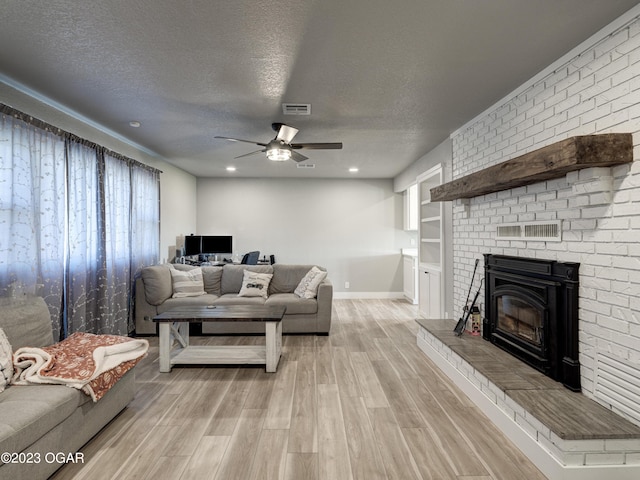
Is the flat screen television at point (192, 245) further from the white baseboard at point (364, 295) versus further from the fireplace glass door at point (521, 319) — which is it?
the fireplace glass door at point (521, 319)

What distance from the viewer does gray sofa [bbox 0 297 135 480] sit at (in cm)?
154

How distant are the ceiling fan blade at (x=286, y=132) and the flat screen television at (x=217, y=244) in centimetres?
351

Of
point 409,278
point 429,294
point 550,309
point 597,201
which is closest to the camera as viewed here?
point 597,201

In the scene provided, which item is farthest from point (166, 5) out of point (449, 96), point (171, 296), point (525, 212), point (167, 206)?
point (167, 206)

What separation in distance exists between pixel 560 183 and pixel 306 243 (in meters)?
5.11

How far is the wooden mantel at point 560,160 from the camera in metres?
1.84

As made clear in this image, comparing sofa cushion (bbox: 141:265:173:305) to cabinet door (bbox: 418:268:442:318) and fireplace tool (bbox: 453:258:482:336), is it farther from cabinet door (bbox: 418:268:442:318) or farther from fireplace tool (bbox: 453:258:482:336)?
cabinet door (bbox: 418:268:442:318)

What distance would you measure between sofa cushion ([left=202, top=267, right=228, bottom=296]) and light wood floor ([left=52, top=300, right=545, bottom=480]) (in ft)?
5.12

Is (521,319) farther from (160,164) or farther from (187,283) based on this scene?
(160,164)

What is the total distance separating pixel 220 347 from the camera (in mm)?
3645

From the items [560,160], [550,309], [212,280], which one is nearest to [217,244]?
[212,280]

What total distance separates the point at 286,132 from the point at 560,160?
7.80ft

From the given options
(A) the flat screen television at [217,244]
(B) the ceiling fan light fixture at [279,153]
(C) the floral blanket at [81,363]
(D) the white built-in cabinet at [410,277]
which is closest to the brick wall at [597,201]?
(B) the ceiling fan light fixture at [279,153]

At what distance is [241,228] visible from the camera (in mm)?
6965
